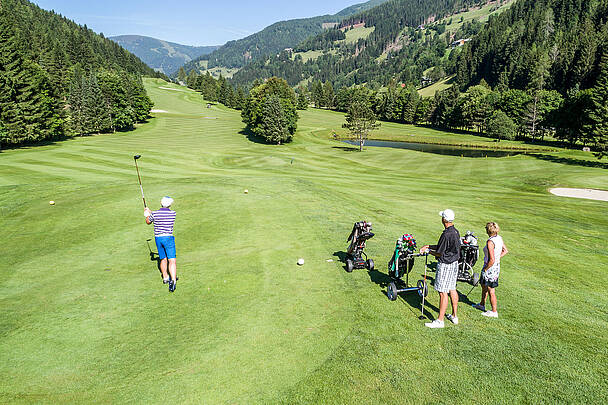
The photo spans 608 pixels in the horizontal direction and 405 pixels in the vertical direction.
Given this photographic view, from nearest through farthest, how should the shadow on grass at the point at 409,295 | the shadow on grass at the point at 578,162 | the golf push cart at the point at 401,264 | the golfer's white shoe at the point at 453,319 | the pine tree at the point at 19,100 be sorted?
the golfer's white shoe at the point at 453,319
the shadow on grass at the point at 409,295
the golf push cart at the point at 401,264
the shadow on grass at the point at 578,162
the pine tree at the point at 19,100

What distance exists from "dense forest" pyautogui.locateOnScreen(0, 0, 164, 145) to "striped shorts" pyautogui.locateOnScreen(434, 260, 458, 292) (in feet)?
215

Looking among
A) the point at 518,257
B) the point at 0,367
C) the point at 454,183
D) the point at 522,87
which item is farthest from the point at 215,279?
the point at 522,87

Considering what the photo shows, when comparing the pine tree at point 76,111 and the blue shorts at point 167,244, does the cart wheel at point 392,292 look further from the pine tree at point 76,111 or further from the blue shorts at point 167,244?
the pine tree at point 76,111

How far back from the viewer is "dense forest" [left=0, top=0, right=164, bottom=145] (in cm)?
5247

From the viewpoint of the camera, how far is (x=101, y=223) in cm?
1555

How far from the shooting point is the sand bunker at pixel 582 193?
26792 millimetres

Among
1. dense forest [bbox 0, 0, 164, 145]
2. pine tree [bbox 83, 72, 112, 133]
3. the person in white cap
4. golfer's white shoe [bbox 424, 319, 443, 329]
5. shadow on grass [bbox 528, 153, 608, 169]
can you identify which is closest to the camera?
the person in white cap

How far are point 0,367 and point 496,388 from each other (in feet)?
33.6

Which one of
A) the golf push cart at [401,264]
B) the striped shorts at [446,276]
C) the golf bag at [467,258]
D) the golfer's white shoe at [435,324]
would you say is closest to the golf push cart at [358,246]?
the golf push cart at [401,264]

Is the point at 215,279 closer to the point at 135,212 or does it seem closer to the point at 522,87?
the point at 135,212

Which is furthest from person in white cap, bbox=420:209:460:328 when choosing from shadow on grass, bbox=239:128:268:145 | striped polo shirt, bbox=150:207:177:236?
shadow on grass, bbox=239:128:268:145

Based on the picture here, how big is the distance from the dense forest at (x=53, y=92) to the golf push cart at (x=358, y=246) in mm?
62354

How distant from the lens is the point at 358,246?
11156 millimetres

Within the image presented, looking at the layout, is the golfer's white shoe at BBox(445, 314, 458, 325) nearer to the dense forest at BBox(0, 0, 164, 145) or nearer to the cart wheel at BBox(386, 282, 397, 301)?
the cart wheel at BBox(386, 282, 397, 301)
